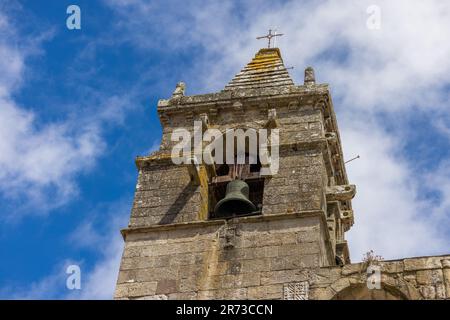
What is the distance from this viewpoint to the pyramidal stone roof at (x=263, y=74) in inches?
757

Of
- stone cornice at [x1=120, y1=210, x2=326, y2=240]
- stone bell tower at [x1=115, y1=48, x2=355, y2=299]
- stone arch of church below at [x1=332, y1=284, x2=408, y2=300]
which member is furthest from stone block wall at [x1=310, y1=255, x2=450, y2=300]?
stone cornice at [x1=120, y1=210, x2=326, y2=240]

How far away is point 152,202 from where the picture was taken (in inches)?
661

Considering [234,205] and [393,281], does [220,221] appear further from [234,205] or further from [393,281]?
[393,281]

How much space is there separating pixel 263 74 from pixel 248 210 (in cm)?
402

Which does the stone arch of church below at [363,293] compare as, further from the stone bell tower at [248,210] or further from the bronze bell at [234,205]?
the bronze bell at [234,205]

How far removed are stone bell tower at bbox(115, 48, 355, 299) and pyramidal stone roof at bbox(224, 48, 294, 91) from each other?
0.15 ft

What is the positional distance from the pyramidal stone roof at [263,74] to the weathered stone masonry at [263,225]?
8 cm

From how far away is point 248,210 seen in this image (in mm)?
16453

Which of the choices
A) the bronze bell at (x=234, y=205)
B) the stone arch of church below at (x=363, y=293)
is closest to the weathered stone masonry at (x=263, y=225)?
the stone arch of church below at (x=363, y=293)

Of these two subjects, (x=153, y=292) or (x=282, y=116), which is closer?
(x=153, y=292)

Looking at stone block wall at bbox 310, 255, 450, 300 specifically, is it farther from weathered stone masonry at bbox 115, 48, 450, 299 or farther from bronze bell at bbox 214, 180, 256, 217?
bronze bell at bbox 214, 180, 256, 217
